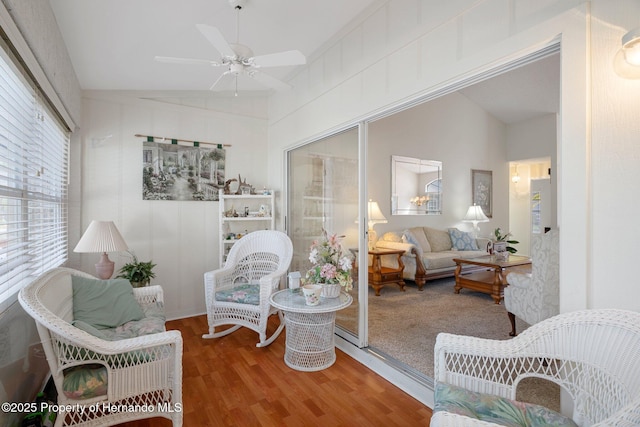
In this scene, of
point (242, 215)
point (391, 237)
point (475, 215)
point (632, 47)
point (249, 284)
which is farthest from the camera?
point (475, 215)

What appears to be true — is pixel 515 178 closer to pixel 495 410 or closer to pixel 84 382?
pixel 495 410

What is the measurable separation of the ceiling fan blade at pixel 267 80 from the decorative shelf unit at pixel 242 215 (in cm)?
172

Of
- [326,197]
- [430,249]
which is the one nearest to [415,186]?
[430,249]

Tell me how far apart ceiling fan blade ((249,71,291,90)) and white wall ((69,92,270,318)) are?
73.1 inches

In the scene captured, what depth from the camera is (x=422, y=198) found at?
596 cm

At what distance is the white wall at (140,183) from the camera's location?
3.42 metres

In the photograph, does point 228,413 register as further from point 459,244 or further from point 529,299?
point 459,244

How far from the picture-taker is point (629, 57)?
1275 millimetres

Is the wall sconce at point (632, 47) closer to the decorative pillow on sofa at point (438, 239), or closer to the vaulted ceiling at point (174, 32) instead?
the vaulted ceiling at point (174, 32)

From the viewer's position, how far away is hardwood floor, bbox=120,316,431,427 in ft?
6.46

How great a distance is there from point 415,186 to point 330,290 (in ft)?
12.2

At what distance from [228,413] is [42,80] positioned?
7.83 feet

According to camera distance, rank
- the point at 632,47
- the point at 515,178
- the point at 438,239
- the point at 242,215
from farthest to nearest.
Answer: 1. the point at 515,178
2. the point at 438,239
3. the point at 242,215
4. the point at 632,47

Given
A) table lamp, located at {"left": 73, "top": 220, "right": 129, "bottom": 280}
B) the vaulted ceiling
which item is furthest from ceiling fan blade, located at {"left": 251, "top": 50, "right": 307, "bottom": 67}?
table lamp, located at {"left": 73, "top": 220, "right": 129, "bottom": 280}
